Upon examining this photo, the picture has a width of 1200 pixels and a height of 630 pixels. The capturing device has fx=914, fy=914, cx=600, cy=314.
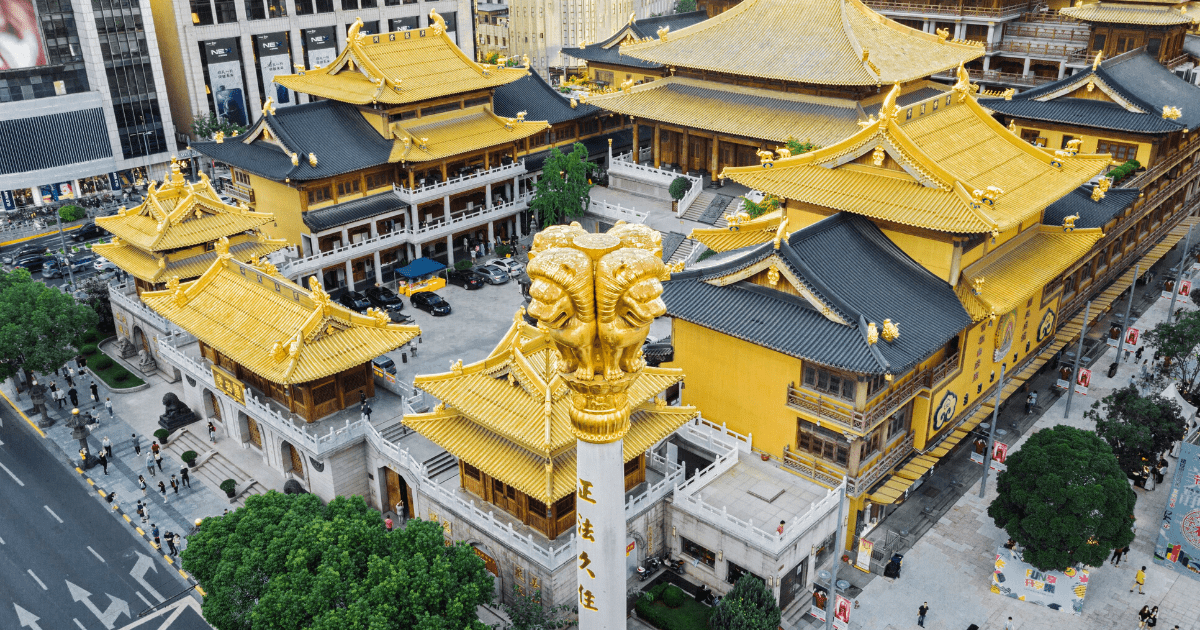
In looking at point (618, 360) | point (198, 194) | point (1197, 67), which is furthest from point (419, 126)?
point (1197, 67)

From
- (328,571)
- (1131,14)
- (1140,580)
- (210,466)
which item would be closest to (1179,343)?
(1140,580)

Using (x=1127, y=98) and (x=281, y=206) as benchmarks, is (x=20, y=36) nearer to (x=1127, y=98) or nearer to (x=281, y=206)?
(x=281, y=206)

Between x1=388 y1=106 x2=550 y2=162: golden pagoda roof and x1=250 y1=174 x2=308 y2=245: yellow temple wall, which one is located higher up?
x1=388 y1=106 x2=550 y2=162: golden pagoda roof

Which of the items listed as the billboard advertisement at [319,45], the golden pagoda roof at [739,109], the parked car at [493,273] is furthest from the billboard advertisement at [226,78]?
the golden pagoda roof at [739,109]

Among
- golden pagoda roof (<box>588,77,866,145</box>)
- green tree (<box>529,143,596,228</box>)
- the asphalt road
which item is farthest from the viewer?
green tree (<box>529,143,596,228</box>)

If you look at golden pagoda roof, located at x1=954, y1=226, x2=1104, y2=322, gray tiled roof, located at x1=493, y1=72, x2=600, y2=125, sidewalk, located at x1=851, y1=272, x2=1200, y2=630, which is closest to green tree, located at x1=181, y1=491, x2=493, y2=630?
sidewalk, located at x1=851, y1=272, x2=1200, y2=630

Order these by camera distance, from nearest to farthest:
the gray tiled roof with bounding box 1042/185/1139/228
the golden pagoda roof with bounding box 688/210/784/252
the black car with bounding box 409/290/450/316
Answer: the golden pagoda roof with bounding box 688/210/784/252 → the gray tiled roof with bounding box 1042/185/1139/228 → the black car with bounding box 409/290/450/316

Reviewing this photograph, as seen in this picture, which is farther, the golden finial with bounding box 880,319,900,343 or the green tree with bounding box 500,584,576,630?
the golden finial with bounding box 880,319,900,343

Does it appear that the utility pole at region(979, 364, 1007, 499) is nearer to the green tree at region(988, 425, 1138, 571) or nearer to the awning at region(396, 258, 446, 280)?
the green tree at region(988, 425, 1138, 571)
